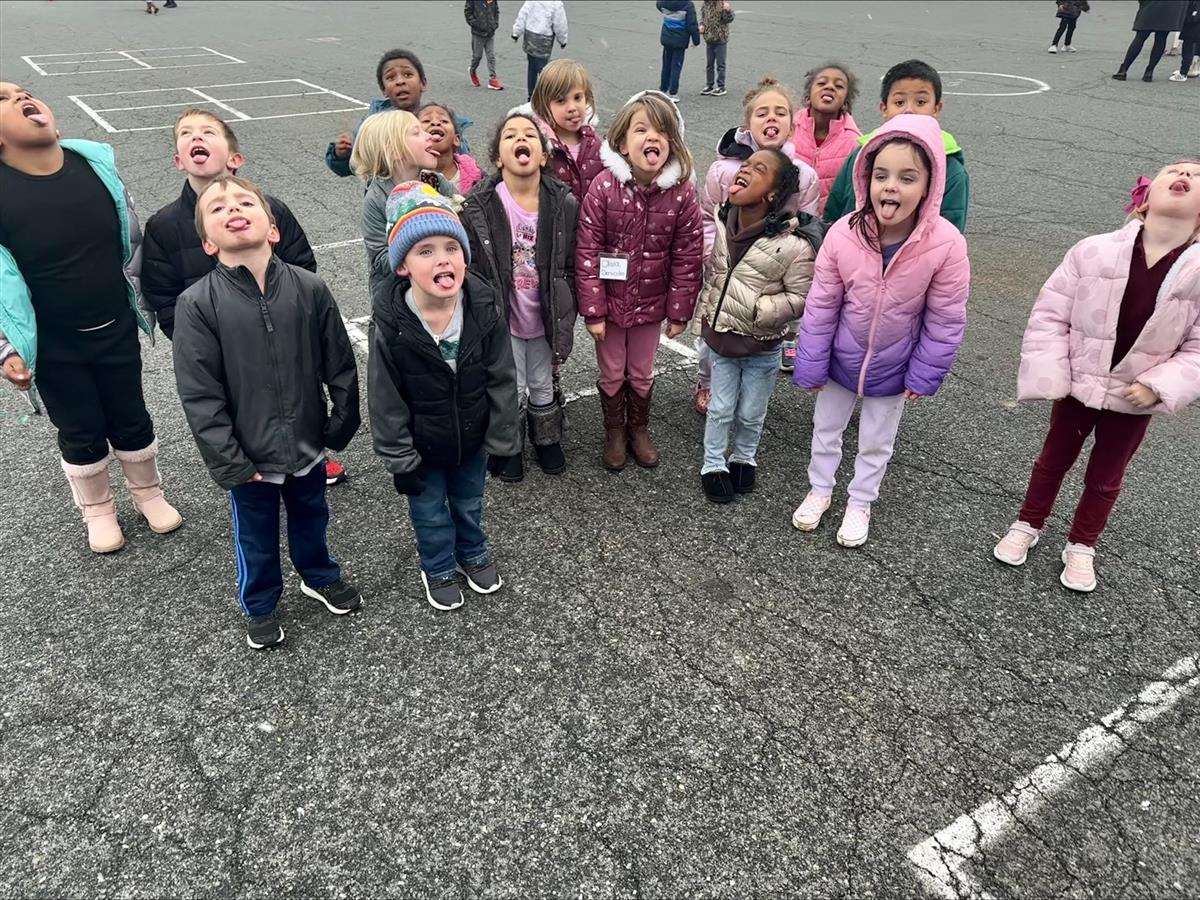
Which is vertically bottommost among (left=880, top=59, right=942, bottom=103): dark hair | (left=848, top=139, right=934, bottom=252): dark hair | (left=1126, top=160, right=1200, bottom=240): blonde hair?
(left=848, top=139, right=934, bottom=252): dark hair

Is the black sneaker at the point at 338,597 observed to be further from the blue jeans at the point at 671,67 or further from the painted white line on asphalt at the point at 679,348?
the blue jeans at the point at 671,67

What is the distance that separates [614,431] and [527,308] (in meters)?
0.82

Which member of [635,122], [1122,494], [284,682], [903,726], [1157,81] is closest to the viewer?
[903,726]

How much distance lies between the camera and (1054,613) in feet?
10.8

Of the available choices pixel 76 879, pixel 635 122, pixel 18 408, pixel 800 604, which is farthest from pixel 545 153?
pixel 18 408

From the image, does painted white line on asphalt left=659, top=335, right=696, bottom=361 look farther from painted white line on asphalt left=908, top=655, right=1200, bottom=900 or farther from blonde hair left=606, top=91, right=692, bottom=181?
painted white line on asphalt left=908, top=655, right=1200, bottom=900

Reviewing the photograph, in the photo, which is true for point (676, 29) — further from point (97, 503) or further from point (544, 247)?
point (97, 503)

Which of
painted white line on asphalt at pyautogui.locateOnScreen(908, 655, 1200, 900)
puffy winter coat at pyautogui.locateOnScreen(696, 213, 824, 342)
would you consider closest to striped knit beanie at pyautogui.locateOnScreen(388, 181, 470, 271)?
puffy winter coat at pyautogui.locateOnScreen(696, 213, 824, 342)

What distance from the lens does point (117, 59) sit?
17.8 metres

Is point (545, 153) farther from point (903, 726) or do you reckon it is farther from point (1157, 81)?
point (1157, 81)

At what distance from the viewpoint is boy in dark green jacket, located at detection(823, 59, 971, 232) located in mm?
3840

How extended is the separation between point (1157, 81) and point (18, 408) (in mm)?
17302

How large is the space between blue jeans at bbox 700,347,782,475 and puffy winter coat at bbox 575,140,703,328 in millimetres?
356

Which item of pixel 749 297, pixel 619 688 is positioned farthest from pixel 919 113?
pixel 619 688
